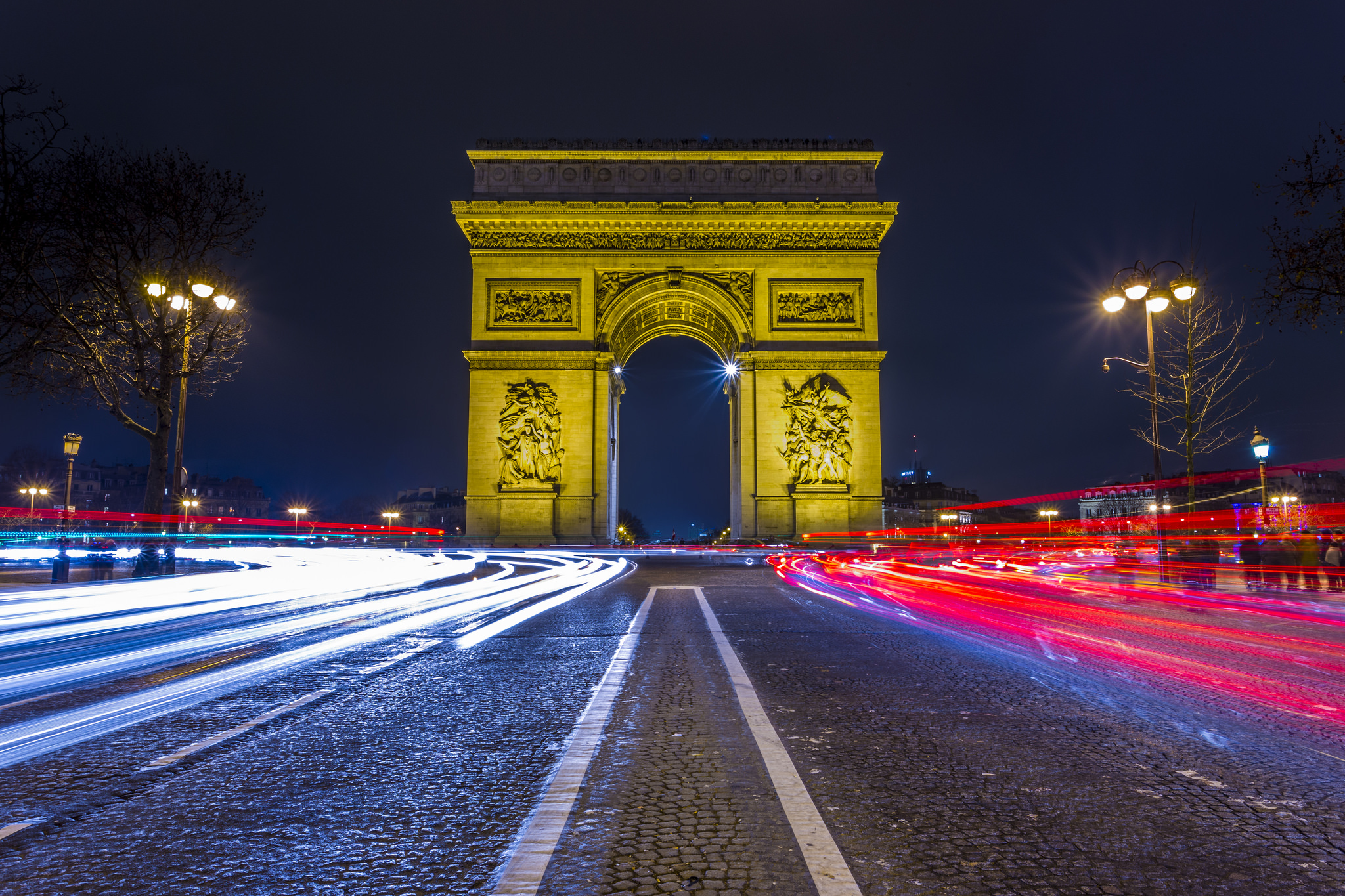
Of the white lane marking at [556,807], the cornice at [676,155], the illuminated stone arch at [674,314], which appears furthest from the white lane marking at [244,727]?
the cornice at [676,155]

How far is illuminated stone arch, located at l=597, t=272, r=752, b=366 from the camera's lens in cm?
3438

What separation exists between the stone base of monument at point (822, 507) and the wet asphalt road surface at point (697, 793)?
91.9 feet

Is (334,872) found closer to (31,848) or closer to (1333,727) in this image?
(31,848)

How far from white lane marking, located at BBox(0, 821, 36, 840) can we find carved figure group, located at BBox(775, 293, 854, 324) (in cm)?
3278

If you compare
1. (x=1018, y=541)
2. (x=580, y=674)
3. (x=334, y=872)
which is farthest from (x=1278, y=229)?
(x=1018, y=541)

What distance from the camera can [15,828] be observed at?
2.47 m

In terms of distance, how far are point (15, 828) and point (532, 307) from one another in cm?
3229

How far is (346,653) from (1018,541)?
42211 mm

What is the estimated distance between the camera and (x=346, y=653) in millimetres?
6141

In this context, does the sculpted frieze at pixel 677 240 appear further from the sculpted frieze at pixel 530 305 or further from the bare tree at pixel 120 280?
the bare tree at pixel 120 280

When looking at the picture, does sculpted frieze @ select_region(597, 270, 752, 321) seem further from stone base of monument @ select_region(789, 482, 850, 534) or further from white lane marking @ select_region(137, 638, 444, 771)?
white lane marking @ select_region(137, 638, 444, 771)

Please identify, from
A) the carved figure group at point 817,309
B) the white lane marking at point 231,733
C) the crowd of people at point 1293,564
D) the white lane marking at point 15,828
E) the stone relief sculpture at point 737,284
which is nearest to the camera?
the white lane marking at point 15,828

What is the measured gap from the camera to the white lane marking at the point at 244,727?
3254 mm

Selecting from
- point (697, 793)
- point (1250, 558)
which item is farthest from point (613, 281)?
point (697, 793)
